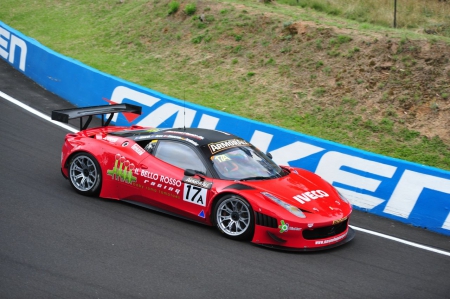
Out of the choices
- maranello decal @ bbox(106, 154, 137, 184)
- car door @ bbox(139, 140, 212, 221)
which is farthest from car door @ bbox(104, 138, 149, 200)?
car door @ bbox(139, 140, 212, 221)

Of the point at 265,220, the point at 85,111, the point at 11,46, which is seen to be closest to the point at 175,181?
the point at 265,220

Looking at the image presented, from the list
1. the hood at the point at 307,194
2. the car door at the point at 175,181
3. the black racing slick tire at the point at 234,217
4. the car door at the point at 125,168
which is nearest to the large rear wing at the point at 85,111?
the car door at the point at 125,168

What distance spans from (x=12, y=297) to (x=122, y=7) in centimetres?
1755

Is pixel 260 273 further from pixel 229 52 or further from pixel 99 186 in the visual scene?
pixel 229 52

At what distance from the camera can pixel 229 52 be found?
57.6 ft

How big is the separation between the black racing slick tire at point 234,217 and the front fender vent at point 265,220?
7cm

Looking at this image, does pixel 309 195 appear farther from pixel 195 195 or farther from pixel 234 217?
pixel 195 195

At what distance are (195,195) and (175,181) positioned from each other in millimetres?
377

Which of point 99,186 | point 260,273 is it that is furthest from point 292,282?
point 99,186

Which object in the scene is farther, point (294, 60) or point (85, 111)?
point (294, 60)

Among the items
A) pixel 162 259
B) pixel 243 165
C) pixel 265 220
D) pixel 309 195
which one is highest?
pixel 243 165

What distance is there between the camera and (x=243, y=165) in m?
8.80

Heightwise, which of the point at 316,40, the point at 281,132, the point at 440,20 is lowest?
the point at 281,132

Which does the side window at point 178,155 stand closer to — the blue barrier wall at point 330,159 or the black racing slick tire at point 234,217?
the black racing slick tire at point 234,217
